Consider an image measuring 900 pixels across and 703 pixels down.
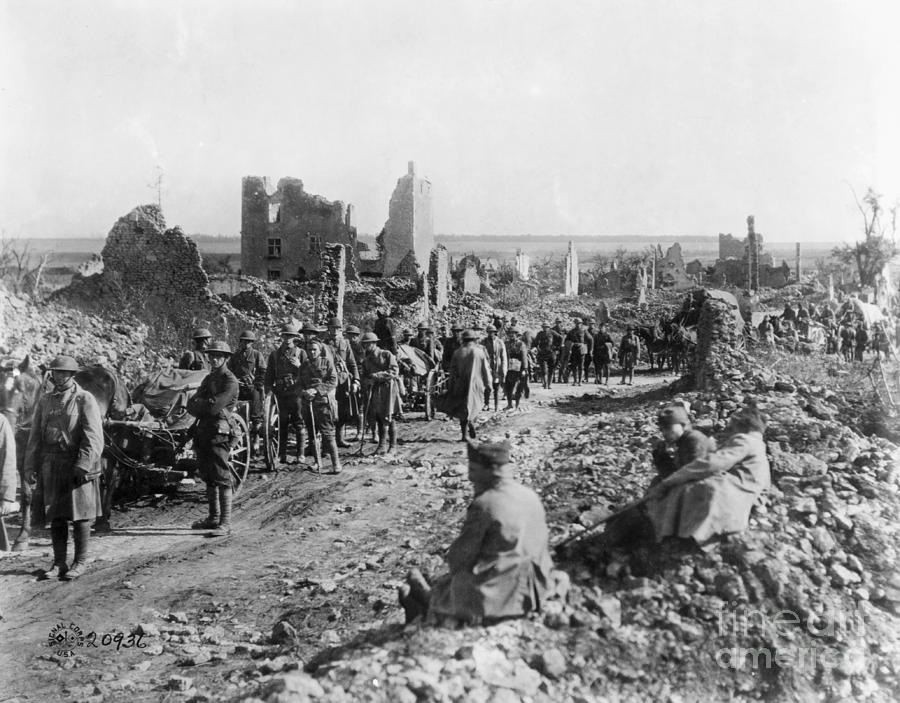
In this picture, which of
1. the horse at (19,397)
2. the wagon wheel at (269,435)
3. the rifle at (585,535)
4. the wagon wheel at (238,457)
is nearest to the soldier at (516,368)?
the wagon wheel at (269,435)

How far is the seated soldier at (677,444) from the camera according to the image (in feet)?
15.4

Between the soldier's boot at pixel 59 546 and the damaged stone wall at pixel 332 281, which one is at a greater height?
the damaged stone wall at pixel 332 281

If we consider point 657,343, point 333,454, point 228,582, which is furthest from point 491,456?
point 657,343

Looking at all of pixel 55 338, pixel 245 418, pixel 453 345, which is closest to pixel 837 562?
pixel 245 418

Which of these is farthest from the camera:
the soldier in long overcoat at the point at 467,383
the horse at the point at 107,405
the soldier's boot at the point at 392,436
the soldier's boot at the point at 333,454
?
the soldier in long overcoat at the point at 467,383

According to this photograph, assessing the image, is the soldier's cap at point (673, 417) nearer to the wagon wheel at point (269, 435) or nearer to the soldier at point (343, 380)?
the wagon wheel at point (269, 435)

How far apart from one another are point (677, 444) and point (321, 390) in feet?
16.2

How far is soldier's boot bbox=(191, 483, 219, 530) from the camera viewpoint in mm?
6707

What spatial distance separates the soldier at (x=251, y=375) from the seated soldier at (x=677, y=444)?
5614mm

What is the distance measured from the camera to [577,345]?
1812cm

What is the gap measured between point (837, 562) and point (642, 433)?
4129 millimetres

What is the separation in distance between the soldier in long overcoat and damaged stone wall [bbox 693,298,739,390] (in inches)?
184

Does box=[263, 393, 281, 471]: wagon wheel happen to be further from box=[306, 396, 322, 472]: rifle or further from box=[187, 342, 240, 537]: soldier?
box=[187, 342, 240, 537]: soldier

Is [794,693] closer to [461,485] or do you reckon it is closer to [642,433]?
[461,485]
